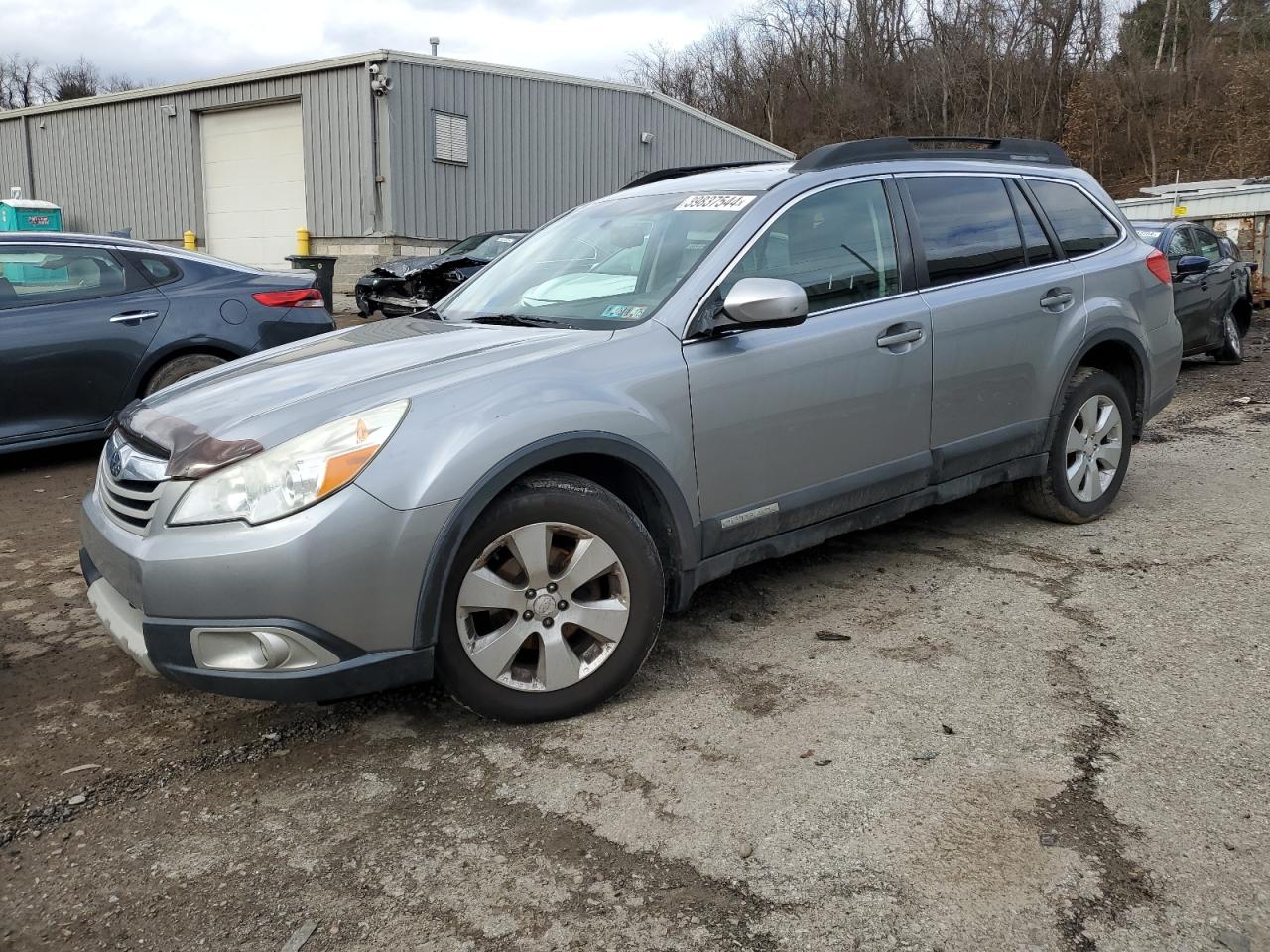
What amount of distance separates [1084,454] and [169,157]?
2098 cm

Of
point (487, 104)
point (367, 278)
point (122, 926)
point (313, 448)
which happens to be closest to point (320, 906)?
point (122, 926)

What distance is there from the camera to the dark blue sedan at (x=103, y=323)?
6371mm

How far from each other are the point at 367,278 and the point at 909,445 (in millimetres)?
12004

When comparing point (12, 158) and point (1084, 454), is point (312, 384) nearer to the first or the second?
point (1084, 454)

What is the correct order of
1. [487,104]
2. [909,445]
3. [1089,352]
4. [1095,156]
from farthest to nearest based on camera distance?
[1095,156] < [487,104] < [1089,352] < [909,445]

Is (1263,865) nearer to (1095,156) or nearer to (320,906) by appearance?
(320,906)

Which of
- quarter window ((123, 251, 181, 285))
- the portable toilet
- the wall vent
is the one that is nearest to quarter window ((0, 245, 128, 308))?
quarter window ((123, 251, 181, 285))

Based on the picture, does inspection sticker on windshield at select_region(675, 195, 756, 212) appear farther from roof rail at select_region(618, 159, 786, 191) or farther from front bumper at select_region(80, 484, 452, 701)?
front bumper at select_region(80, 484, 452, 701)

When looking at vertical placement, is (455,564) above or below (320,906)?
above

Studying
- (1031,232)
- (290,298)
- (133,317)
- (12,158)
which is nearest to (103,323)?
(133,317)

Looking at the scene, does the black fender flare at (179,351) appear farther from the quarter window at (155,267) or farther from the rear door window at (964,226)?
the rear door window at (964,226)

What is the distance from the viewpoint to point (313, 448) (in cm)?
289

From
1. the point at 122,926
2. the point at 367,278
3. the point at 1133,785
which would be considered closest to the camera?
the point at 122,926

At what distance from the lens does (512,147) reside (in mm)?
20156
